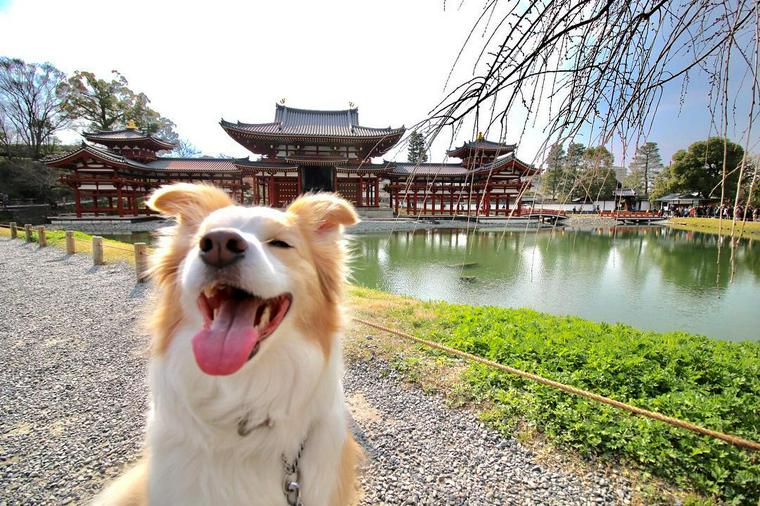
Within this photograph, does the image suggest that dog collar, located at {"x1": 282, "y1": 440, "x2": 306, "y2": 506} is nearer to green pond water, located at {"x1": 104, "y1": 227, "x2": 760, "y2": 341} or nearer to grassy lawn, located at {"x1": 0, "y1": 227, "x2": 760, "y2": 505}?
grassy lawn, located at {"x1": 0, "y1": 227, "x2": 760, "y2": 505}

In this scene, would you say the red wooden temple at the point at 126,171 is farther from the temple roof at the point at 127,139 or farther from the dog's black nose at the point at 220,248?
the dog's black nose at the point at 220,248

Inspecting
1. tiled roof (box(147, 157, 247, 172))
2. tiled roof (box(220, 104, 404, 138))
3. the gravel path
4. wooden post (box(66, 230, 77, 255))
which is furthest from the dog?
tiled roof (box(147, 157, 247, 172))

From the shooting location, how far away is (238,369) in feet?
4.52

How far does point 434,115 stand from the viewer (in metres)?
1.81

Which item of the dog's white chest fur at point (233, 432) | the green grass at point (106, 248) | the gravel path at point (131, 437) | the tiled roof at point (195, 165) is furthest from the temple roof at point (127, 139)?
the dog's white chest fur at point (233, 432)

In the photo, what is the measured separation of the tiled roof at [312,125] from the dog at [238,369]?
2490 centimetres

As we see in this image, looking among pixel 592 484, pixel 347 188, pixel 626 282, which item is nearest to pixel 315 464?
pixel 592 484

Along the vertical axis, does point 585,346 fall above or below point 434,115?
below

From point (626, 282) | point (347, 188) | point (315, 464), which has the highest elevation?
point (347, 188)

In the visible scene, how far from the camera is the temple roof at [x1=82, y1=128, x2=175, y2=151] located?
28.7 m

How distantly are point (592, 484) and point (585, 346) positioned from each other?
233 cm

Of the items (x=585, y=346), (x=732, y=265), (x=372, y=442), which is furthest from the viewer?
(x=585, y=346)

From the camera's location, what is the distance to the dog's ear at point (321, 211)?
1.93 meters

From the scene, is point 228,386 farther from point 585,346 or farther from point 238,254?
point 585,346
